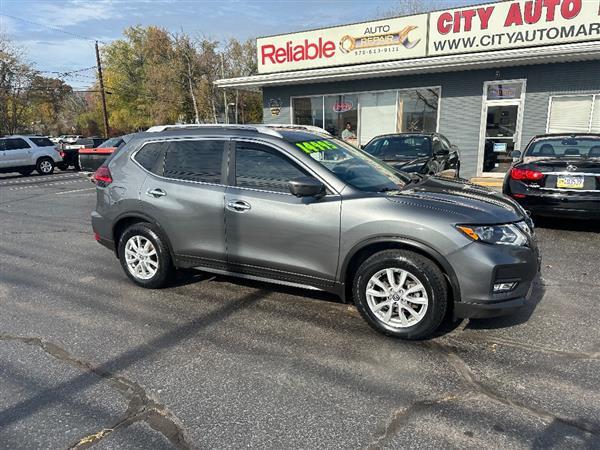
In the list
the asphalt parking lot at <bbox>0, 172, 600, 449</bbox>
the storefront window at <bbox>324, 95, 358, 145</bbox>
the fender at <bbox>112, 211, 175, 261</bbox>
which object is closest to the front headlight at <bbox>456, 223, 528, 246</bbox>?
the asphalt parking lot at <bbox>0, 172, 600, 449</bbox>

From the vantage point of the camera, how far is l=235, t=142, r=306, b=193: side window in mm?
3787

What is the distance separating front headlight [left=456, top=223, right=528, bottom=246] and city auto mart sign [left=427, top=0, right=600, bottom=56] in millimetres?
10230

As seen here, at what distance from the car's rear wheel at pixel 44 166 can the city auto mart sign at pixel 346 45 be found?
11.1 metres

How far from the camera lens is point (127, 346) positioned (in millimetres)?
3455

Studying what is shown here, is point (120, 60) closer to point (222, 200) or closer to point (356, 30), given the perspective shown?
point (356, 30)

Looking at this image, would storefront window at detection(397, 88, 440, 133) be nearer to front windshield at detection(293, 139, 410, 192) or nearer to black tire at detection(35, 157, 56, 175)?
front windshield at detection(293, 139, 410, 192)

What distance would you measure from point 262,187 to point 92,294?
2.34 meters

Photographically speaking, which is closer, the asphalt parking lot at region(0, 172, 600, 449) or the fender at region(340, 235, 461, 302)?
the asphalt parking lot at region(0, 172, 600, 449)

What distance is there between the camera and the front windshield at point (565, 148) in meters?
6.35

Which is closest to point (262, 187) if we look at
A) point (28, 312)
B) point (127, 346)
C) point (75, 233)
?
point (127, 346)

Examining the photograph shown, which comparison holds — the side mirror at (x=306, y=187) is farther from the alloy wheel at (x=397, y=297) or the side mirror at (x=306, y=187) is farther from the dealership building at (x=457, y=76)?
the dealership building at (x=457, y=76)

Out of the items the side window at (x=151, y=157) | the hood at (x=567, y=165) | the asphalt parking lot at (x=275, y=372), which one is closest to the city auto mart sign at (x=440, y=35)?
the hood at (x=567, y=165)

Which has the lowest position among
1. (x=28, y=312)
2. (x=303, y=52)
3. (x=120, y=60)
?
(x=28, y=312)

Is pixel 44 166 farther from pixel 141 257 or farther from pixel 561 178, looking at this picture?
pixel 561 178
